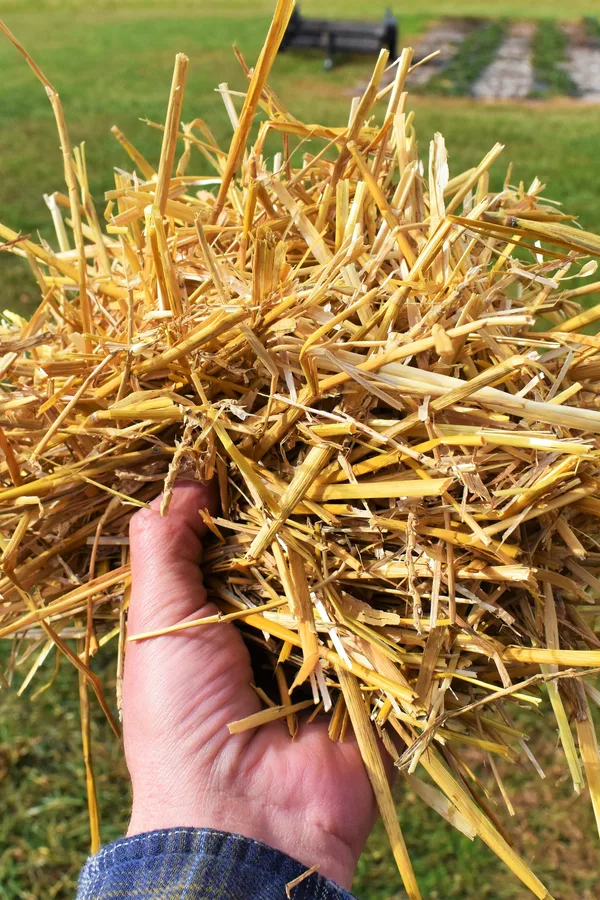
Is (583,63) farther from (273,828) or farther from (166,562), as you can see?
(273,828)

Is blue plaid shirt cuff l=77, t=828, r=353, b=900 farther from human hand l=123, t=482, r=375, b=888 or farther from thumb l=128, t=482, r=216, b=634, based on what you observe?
thumb l=128, t=482, r=216, b=634

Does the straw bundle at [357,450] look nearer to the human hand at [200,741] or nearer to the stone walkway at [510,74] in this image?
the human hand at [200,741]

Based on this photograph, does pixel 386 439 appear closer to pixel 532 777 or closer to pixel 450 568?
pixel 450 568

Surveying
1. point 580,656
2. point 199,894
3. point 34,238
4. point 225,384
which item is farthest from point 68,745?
point 34,238

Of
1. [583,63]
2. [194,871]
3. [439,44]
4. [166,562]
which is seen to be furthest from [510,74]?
[194,871]

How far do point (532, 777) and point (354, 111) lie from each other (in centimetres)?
205

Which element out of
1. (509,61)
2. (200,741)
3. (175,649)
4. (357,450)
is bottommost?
(200,741)

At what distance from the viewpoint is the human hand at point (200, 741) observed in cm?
111

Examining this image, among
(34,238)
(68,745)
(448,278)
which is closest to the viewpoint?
(448,278)

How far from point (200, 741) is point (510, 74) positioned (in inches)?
491

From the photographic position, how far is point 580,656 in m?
1.00

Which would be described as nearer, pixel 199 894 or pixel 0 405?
pixel 199 894

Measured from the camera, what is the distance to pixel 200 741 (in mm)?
1132

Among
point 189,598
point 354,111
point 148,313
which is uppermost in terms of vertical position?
point 354,111
